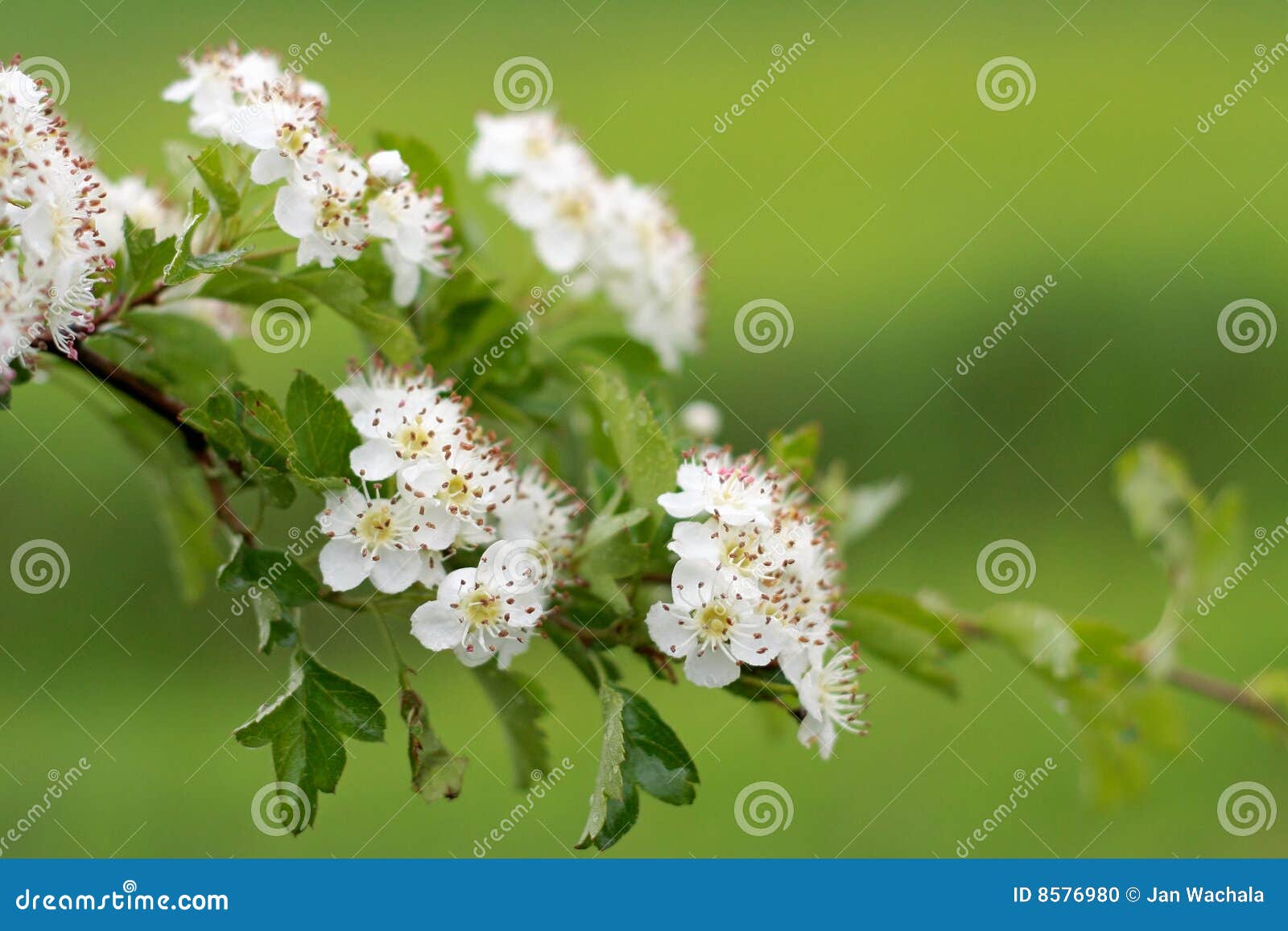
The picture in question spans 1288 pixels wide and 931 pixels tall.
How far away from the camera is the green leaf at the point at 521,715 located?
114cm

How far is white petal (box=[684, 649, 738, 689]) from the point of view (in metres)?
1.01

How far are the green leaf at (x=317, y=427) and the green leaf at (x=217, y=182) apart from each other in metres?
0.18

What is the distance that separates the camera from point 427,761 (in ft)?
3.28

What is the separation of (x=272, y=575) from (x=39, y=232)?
12.6 inches

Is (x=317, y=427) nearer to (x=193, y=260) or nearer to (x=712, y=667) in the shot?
(x=193, y=260)

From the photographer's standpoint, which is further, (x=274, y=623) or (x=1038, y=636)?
(x=1038, y=636)

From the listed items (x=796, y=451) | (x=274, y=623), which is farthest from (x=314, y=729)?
(x=796, y=451)

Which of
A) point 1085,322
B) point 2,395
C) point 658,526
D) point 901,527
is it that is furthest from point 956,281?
point 2,395

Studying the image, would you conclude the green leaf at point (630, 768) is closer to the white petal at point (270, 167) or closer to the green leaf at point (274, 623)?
the green leaf at point (274, 623)

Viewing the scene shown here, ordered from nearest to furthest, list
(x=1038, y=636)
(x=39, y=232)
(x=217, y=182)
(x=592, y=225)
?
(x=39, y=232), (x=217, y=182), (x=1038, y=636), (x=592, y=225)

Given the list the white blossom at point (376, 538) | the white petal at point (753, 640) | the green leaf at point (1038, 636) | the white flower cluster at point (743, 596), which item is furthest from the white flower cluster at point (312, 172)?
the green leaf at point (1038, 636)

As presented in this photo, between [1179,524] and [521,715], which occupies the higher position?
[1179,524]

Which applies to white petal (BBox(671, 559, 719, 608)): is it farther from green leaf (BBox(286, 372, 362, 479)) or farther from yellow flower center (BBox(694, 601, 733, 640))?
green leaf (BBox(286, 372, 362, 479))

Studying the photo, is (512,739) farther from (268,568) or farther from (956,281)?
(956,281)
